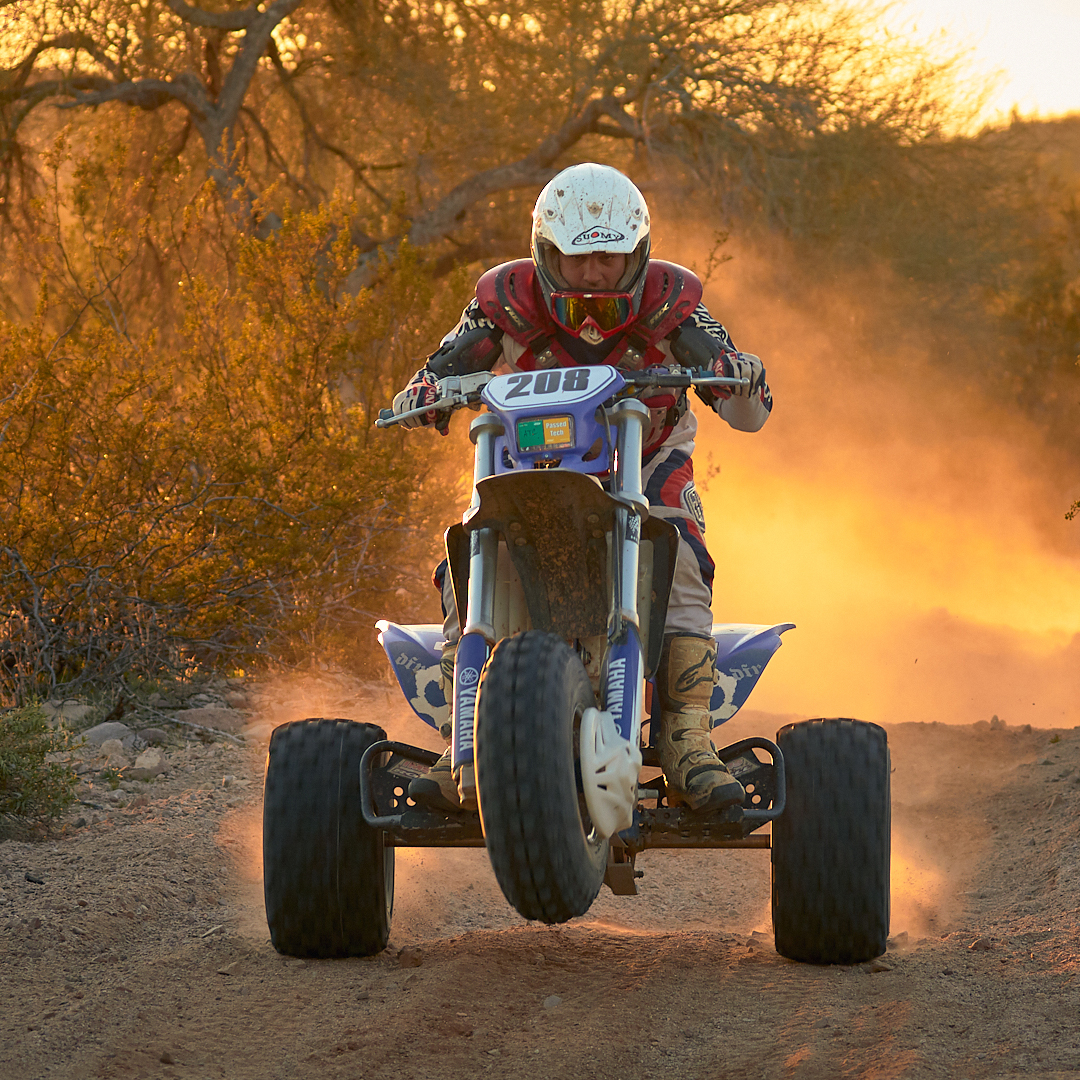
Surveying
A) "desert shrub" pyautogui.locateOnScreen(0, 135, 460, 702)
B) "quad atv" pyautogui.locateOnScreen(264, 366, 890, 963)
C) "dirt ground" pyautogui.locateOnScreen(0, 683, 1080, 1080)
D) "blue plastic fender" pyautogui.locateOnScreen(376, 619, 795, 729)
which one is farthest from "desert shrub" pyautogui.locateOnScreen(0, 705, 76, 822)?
"blue plastic fender" pyautogui.locateOnScreen(376, 619, 795, 729)

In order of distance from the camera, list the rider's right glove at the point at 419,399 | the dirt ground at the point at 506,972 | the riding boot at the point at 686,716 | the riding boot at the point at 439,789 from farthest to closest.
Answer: the rider's right glove at the point at 419,399 < the riding boot at the point at 686,716 < the riding boot at the point at 439,789 < the dirt ground at the point at 506,972

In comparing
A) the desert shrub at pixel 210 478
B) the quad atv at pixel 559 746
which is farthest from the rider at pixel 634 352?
the desert shrub at pixel 210 478

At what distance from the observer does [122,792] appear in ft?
21.9

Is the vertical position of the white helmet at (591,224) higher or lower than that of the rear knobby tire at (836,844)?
higher

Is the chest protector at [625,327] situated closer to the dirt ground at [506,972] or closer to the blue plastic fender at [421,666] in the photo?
the blue plastic fender at [421,666]

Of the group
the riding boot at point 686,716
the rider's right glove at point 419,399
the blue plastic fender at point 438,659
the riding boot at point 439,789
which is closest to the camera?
the riding boot at point 439,789

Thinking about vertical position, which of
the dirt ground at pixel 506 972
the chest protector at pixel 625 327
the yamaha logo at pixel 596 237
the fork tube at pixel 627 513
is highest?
the yamaha logo at pixel 596 237

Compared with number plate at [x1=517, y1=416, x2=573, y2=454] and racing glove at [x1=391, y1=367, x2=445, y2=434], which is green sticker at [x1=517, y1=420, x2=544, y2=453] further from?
racing glove at [x1=391, y1=367, x2=445, y2=434]

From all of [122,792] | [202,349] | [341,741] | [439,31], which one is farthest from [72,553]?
[439,31]

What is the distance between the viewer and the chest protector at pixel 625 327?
4305 mm

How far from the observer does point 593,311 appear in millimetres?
4203

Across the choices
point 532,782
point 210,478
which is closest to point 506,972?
point 532,782

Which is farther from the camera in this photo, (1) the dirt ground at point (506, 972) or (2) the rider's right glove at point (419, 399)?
(2) the rider's right glove at point (419, 399)

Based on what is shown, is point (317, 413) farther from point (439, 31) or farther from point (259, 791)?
point (439, 31)
